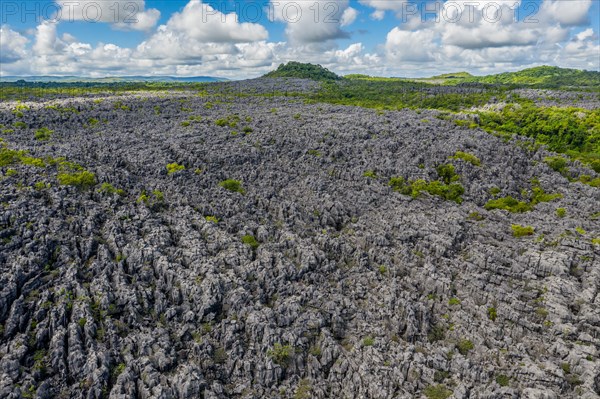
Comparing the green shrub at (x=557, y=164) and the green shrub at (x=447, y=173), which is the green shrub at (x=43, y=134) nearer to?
the green shrub at (x=447, y=173)

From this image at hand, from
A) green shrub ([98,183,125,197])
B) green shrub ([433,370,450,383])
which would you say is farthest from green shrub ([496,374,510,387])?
green shrub ([98,183,125,197])

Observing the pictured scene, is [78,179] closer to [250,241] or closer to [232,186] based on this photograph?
[232,186]

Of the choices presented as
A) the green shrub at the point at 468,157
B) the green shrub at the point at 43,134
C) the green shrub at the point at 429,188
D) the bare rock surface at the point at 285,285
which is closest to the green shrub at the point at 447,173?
the bare rock surface at the point at 285,285

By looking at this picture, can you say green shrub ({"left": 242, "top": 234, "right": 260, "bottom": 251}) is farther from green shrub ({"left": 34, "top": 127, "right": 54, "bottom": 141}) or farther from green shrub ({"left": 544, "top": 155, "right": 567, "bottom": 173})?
green shrub ({"left": 544, "top": 155, "right": 567, "bottom": 173})

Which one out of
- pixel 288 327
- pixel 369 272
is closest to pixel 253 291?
pixel 288 327

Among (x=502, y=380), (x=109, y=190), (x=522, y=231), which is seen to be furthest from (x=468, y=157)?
(x=109, y=190)

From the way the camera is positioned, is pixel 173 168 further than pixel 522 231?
Yes
